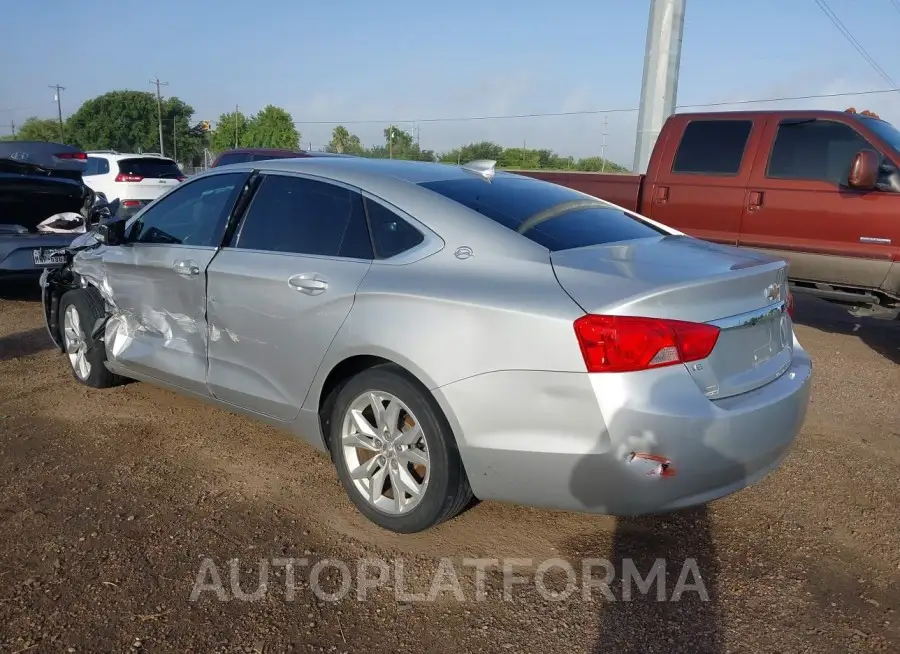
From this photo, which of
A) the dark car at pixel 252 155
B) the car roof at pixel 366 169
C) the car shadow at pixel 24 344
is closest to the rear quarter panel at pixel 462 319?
the car roof at pixel 366 169

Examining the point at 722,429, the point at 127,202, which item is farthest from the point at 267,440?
the point at 127,202

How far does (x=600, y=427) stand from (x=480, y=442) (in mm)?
481

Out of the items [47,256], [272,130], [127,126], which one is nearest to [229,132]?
[272,130]

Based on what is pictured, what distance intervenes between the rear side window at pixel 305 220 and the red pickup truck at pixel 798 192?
454 cm

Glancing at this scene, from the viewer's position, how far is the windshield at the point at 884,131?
6.36 metres

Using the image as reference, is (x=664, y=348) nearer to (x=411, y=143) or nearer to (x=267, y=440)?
(x=267, y=440)

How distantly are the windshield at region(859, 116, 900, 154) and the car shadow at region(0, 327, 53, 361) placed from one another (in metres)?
7.30

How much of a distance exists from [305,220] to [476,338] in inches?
51.6

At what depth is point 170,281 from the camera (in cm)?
425

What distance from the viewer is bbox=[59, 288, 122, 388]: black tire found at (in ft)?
16.3

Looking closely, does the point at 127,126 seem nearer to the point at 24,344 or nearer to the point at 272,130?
the point at 272,130

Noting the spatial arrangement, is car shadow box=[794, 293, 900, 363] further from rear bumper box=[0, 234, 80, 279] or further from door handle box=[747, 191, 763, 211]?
rear bumper box=[0, 234, 80, 279]

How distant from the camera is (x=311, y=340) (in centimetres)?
342

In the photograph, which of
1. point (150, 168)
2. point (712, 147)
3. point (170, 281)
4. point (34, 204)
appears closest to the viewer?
point (170, 281)
